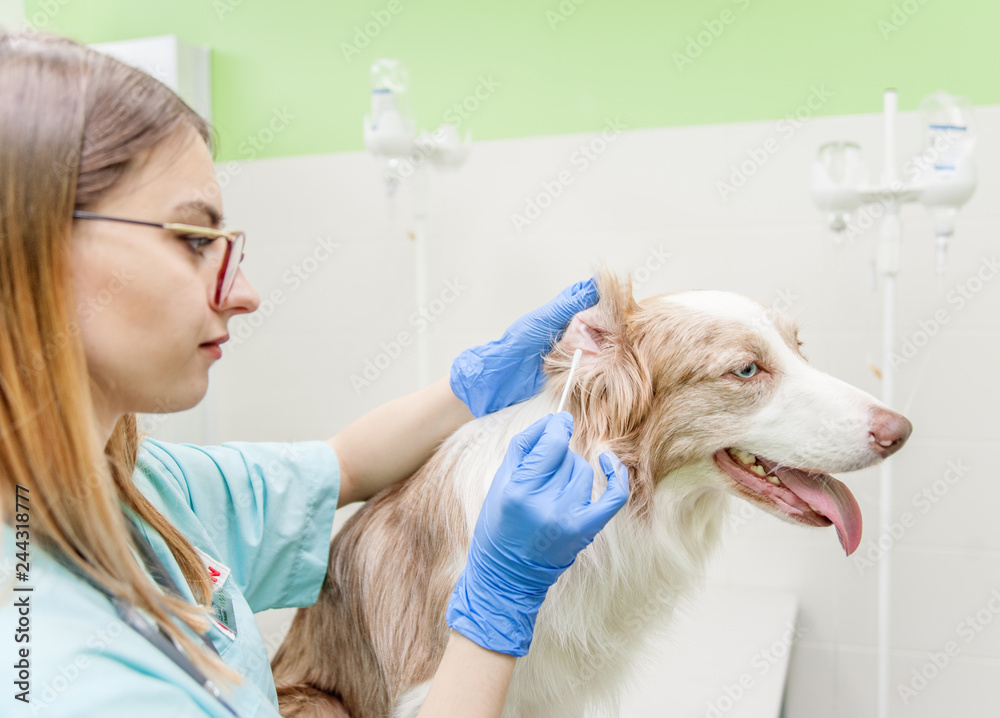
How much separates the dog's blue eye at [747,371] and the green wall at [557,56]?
998 mm

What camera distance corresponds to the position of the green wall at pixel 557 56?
1.62 meters

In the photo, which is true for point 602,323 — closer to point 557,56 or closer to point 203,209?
point 203,209

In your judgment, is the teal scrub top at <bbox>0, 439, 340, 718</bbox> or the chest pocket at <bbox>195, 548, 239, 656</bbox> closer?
the teal scrub top at <bbox>0, 439, 340, 718</bbox>

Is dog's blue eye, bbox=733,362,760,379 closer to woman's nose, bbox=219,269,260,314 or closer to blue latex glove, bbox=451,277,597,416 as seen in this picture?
blue latex glove, bbox=451,277,597,416

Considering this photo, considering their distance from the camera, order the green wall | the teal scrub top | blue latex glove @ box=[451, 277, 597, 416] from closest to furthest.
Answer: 1. the teal scrub top
2. blue latex glove @ box=[451, 277, 597, 416]
3. the green wall

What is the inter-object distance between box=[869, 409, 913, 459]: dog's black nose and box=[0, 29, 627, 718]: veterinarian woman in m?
0.33

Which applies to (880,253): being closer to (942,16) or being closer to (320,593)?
(942,16)

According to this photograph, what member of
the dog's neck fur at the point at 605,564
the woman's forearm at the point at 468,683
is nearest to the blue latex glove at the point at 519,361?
the dog's neck fur at the point at 605,564

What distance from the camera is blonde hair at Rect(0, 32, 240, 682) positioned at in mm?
575

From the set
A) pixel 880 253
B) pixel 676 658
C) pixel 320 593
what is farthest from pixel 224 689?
pixel 880 253

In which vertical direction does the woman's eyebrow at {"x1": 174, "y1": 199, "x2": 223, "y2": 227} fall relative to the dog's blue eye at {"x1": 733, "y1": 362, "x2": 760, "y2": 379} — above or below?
above

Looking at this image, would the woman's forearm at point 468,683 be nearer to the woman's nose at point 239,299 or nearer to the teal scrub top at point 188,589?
the teal scrub top at point 188,589

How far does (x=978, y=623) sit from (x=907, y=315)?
0.75m

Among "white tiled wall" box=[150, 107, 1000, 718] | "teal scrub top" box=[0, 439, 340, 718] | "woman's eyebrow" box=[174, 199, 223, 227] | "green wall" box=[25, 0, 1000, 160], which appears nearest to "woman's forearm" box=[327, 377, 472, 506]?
"teal scrub top" box=[0, 439, 340, 718]
